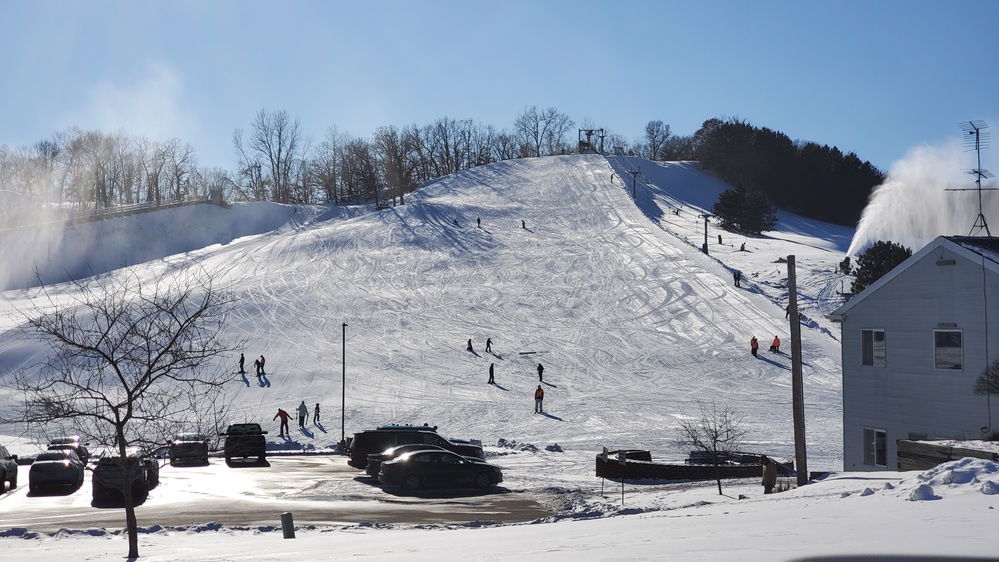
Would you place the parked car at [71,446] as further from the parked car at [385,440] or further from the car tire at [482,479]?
the car tire at [482,479]

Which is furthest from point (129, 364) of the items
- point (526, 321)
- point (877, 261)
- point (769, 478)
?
point (877, 261)

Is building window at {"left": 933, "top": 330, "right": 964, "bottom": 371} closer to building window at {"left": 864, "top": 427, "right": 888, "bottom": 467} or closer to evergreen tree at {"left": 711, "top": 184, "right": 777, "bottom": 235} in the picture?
building window at {"left": 864, "top": 427, "right": 888, "bottom": 467}

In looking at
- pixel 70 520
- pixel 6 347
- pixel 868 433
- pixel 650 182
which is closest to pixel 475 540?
pixel 70 520

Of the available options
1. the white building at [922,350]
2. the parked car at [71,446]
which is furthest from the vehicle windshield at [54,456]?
the white building at [922,350]

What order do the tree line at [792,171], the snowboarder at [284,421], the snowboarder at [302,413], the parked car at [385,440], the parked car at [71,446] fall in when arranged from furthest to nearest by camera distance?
the tree line at [792,171] < the snowboarder at [302,413] < the snowboarder at [284,421] < the parked car at [385,440] < the parked car at [71,446]

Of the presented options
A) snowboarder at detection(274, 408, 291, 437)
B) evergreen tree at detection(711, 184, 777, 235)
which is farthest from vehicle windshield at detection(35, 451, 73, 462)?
evergreen tree at detection(711, 184, 777, 235)

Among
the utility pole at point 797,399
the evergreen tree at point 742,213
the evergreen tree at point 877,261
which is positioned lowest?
the utility pole at point 797,399

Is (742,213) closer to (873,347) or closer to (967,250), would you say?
(873,347)

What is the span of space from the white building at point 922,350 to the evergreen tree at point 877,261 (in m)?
33.8

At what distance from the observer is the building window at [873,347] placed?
24188mm

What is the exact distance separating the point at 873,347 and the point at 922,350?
1698 millimetres

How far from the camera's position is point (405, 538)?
41.0 ft

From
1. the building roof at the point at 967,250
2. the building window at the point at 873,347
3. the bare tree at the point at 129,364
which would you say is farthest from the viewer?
the building window at the point at 873,347

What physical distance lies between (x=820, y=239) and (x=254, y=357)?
68936 millimetres
